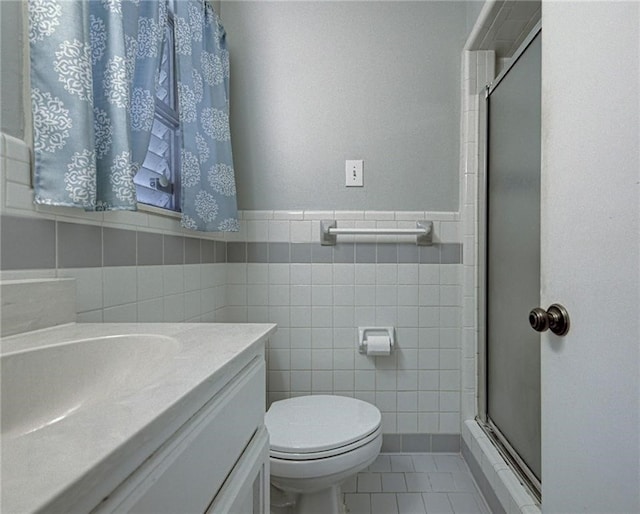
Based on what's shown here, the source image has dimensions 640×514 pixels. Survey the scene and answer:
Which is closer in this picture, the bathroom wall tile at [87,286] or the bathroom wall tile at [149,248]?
the bathroom wall tile at [87,286]

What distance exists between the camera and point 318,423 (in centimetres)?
121

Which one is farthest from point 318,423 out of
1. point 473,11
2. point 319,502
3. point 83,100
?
point 473,11

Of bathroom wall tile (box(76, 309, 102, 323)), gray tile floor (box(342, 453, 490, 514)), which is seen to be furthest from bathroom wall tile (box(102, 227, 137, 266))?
gray tile floor (box(342, 453, 490, 514))

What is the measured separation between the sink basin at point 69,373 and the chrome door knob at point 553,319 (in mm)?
737

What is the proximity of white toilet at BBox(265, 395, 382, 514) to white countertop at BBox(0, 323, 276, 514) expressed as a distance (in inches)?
27.0

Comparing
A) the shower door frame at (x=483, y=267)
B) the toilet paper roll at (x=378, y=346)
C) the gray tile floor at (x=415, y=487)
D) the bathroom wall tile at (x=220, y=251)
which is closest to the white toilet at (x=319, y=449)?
the gray tile floor at (x=415, y=487)

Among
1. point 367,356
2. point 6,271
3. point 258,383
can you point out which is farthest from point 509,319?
point 6,271

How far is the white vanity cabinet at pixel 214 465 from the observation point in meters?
0.33

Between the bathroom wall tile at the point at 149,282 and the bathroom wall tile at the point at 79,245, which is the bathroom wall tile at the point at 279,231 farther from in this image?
the bathroom wall tile at the point at 79,245

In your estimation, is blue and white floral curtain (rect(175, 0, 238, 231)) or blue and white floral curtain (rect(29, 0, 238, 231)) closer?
blue and white floral curtain (rect(29, 0, 238, 231))

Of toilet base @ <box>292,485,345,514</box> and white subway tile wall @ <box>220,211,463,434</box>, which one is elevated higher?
white subway tile wall @ <box>220,211,463,434</box>

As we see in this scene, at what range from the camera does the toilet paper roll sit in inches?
63.2

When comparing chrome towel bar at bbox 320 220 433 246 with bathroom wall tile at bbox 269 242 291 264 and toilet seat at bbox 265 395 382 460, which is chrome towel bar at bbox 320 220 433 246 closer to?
bathroom wall tile at bbox 269 242 291 264

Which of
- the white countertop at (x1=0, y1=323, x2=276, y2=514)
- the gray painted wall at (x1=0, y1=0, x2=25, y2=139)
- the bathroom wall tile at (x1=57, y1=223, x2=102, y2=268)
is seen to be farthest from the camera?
the bathroom wall tile at (x1=57, y1=223, x2=102, y2=268)
